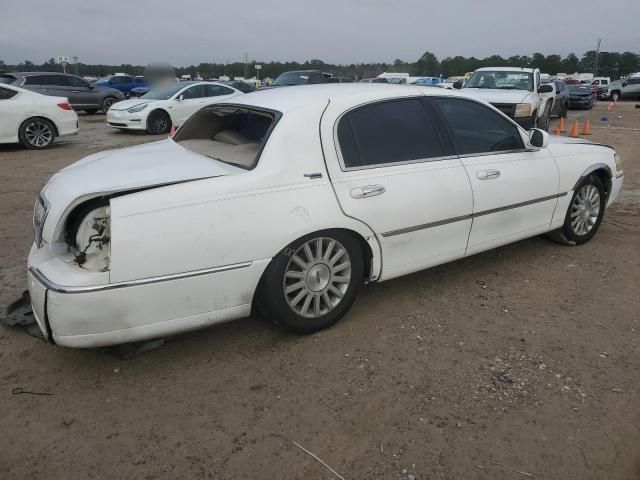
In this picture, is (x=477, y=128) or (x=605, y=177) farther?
(x=605, y=177)

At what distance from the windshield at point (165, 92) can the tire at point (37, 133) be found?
331 centimetres

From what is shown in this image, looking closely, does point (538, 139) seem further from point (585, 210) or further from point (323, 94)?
point (323, 94)

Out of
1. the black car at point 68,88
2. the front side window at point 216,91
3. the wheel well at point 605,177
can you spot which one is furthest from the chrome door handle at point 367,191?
the black car at point 68,88

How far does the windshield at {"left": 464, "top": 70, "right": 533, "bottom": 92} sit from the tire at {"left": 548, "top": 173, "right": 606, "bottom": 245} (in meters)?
8.35

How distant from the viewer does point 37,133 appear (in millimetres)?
11164

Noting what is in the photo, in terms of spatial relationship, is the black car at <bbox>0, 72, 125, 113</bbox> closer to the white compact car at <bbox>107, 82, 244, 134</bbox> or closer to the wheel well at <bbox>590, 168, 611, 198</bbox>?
the white compact car at <bbox>107, 82, 244, 134</bbox>

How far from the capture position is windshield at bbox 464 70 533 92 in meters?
12.6

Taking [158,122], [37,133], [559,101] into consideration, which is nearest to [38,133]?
[37,133]

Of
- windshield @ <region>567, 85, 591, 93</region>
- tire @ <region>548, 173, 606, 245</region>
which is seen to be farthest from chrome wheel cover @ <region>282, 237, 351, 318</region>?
windshield @ <region>567, 85, 591, 93</region>

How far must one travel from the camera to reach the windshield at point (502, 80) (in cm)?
1259

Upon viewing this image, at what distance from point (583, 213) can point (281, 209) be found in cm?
329

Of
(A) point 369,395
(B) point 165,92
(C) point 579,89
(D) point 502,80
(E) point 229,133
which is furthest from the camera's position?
(C) point 579,89

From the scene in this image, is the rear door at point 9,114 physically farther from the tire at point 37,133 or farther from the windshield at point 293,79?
the windshield at point 293,79

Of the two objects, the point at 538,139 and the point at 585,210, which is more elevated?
the point at 538,139
